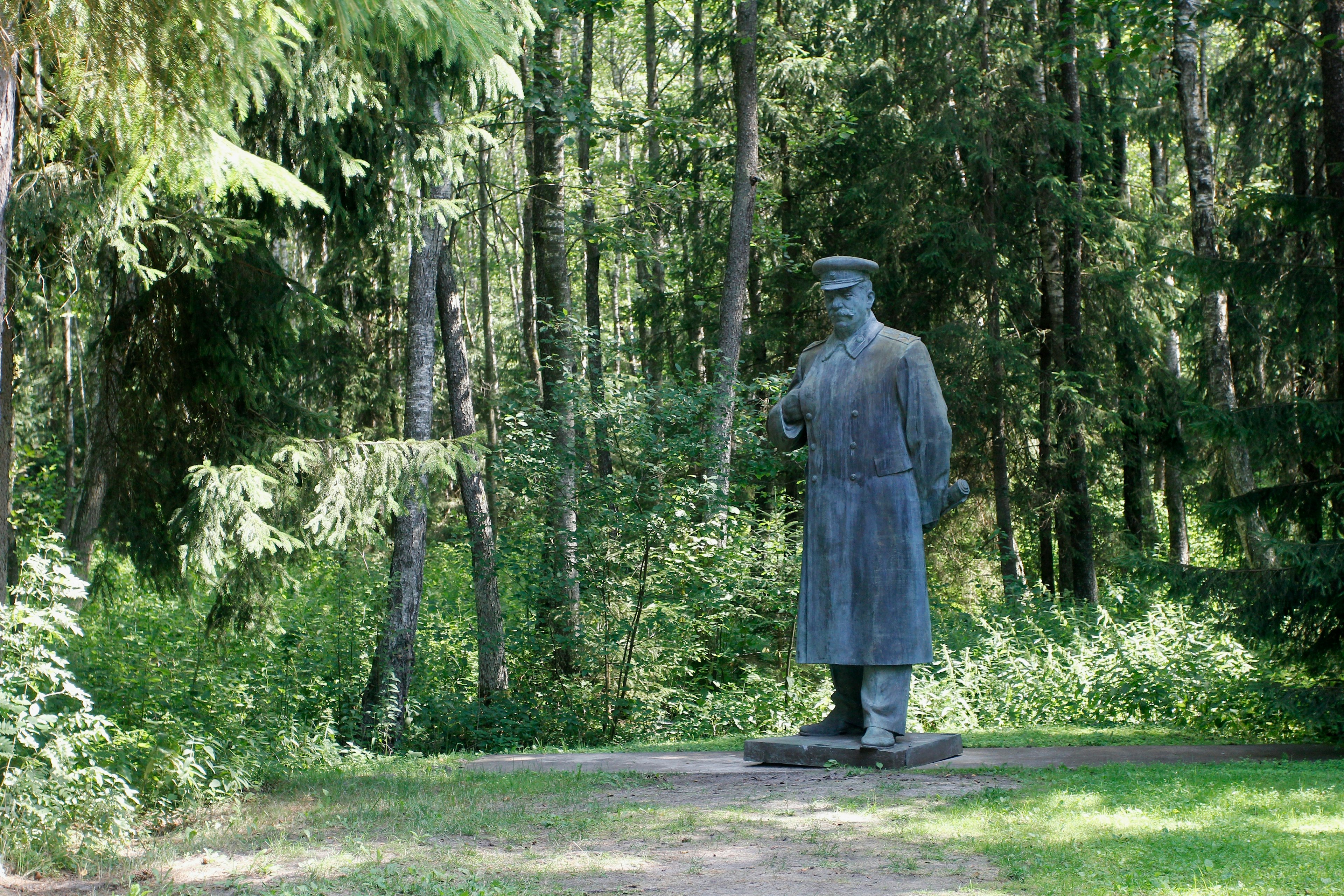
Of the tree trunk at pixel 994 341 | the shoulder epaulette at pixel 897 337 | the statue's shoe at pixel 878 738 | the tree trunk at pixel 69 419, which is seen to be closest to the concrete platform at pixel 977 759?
the statue's shoe at pixel 878 738

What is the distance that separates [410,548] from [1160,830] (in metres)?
8.06

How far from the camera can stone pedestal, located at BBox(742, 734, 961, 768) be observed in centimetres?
718

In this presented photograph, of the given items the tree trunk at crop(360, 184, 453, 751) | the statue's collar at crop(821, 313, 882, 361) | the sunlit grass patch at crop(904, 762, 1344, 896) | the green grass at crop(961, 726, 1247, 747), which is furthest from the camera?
the tree trunk at crop(360, 184, 453, 751)

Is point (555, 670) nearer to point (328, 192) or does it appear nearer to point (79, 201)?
point (328, 192)

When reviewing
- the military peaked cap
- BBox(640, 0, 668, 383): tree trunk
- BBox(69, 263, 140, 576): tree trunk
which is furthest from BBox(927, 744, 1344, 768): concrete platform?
BBox(640, 0, 668, 383): tree trunk

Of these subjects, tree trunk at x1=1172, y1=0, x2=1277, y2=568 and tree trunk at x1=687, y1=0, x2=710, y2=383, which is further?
tree trunk at x1=687, y1=0, x2=710, y2=383

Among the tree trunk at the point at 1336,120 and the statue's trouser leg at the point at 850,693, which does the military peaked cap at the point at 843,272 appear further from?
the tree trunk at the point at 1336,120

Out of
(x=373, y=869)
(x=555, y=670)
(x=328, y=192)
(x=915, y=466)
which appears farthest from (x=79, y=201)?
(x=555, y=670)

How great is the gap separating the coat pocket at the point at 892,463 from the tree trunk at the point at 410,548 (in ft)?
17.1

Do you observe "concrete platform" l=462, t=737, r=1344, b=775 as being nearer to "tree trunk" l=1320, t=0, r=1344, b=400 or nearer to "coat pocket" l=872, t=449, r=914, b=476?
"coat pocket" l=872, t=449, r=914, b=476

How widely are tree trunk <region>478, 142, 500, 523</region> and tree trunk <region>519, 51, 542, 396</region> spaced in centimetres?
67

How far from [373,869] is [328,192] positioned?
5752 millimetres

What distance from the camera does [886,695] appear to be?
738cm

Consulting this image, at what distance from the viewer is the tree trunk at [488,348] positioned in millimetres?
13977
